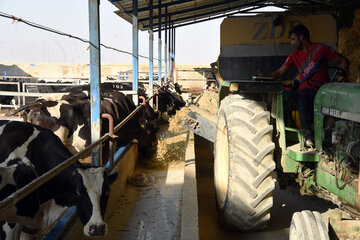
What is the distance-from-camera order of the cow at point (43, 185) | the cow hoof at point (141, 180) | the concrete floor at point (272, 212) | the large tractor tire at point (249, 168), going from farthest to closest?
the cow hoof at point (141, 180) → the concrete floor at point (272, 212) → the large tractor tire at point (249, 168) → the cow at point (43, 185)

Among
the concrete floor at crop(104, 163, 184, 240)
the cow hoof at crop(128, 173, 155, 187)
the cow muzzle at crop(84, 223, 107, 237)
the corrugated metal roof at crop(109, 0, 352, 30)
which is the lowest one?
the concrete floor at crop(104, 163, 184, 240)

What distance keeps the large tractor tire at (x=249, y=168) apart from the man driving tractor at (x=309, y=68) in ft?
1.04

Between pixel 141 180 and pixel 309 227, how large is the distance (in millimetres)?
3450

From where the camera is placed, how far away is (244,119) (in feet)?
11.4

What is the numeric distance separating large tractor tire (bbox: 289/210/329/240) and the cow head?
1466 mm

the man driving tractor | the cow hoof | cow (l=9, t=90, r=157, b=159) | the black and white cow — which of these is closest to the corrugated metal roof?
the black and white cow

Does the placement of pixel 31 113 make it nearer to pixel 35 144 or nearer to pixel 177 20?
pixel 35 144

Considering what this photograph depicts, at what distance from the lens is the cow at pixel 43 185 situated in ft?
9.97

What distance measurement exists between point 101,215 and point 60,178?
567mm

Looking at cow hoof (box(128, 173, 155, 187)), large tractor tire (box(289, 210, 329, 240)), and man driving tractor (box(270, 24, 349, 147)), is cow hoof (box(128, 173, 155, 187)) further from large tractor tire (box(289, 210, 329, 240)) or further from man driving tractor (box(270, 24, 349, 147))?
large tractor tire (box(289, 210, 329, 240))

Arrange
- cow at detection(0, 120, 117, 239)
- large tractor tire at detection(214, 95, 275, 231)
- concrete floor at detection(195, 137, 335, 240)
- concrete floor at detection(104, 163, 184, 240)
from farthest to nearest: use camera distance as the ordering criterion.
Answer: concrete floor at detection(104, 163, 184, 240), concrete floor at detection(195, 137, 335, 240), large tractor tire at detection(214, 95, 275, 231), cow at detection(0, 120, 117, 239)

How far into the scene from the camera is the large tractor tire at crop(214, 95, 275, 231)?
3.28 meters

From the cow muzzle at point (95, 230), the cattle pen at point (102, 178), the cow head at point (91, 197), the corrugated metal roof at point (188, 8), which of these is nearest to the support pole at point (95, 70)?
the cattle pen at point (102, 178)

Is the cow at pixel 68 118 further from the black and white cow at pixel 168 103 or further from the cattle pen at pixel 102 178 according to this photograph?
the black and white cow at pixel 168 103
